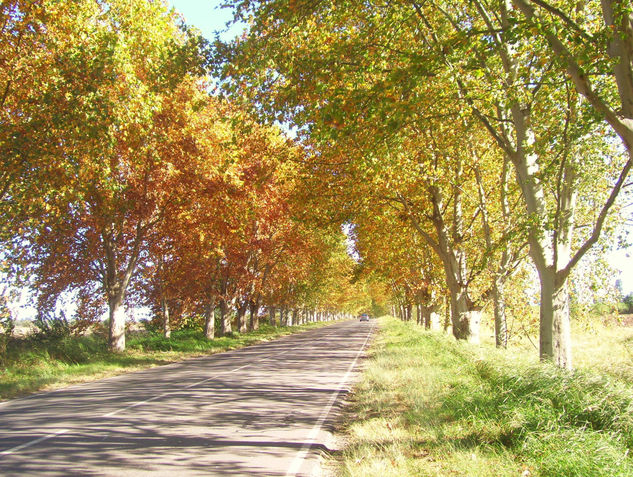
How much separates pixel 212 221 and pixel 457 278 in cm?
1042

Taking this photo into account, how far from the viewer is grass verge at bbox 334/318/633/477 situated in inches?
191

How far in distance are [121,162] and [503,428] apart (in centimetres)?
1729

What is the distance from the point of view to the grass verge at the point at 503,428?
4.84m

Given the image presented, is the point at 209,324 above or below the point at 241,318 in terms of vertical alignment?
above

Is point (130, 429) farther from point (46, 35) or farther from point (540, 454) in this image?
point (46, 35)

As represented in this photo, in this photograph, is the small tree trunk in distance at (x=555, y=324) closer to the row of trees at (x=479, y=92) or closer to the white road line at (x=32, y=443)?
the row of trees at (x=479, y=92)

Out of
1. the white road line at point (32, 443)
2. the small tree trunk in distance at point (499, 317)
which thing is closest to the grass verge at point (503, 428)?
the white road line at point (32, 443)

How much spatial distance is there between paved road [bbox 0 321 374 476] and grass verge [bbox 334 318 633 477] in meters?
0.88

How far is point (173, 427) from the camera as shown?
7.78 metres

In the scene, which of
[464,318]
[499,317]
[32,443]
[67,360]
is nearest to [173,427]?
[32,443]

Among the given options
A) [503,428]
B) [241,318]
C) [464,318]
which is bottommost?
[241,318]

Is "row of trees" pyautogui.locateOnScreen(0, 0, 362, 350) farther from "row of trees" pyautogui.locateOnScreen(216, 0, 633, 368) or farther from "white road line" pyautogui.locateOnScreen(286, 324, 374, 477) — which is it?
"white road line" pyautogui.locateOnScreen(286, 324, 374, 477)

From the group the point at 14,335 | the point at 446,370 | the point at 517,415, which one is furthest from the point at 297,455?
the point at 14,335

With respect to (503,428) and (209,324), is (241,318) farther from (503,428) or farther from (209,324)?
(503,428)
